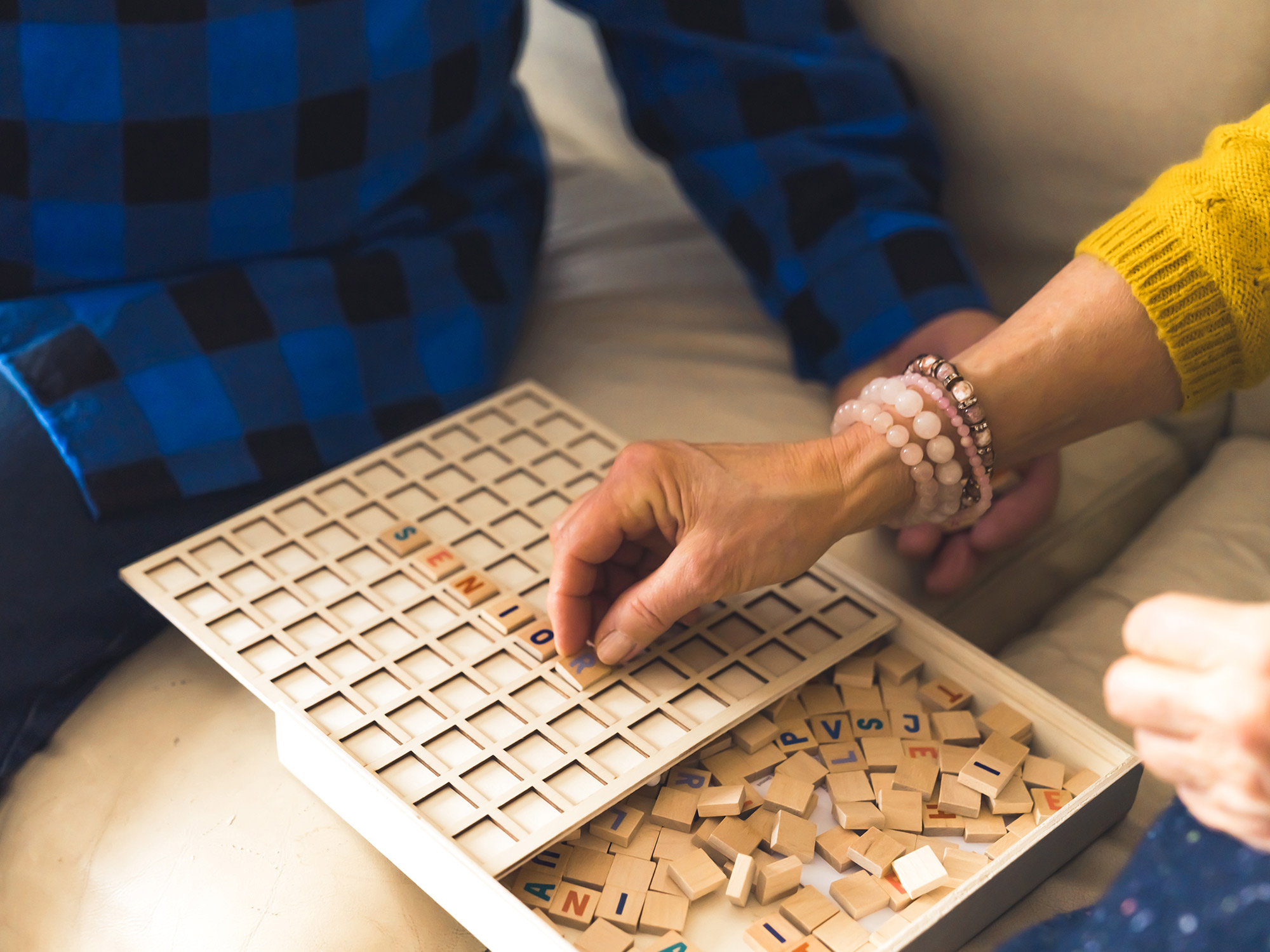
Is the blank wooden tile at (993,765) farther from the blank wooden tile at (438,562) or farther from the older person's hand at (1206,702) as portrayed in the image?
the blank wooden tile at (438,562)

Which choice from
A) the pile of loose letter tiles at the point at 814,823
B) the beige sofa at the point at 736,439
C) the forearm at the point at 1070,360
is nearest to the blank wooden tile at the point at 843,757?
the pile of loose letter tiles at the point at 814,823

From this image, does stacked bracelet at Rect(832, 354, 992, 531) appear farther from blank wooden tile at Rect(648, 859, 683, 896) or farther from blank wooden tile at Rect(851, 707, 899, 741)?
blank wooden tile at Rect(648, 859, 683, 896)

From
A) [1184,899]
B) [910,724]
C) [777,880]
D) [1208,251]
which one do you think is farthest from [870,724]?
[1208,251]

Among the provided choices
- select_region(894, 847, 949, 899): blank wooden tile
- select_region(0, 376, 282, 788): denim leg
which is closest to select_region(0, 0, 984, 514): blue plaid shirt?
select_region(0, 376, 282, 788): denim leg

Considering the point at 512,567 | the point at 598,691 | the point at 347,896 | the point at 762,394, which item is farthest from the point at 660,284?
the point at 347,896

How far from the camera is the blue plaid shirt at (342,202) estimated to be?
0.74 meters

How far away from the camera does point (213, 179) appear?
782 millimetres

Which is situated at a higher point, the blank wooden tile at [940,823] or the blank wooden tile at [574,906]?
the blank wooden tile at [940,823]

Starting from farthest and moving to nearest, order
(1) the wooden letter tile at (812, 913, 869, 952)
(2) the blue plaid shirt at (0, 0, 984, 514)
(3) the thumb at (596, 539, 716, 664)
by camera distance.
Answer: (2) the blue plaid shirt at (0, 0, 984, 514) → (3) the thumb at (596, 539, 716, 664) → (1) the wooden letter tile at (812, 913, 869, 952)

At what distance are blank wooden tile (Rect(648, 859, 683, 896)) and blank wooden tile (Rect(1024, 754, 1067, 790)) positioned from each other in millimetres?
199

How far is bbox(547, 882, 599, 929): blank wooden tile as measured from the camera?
0.56m

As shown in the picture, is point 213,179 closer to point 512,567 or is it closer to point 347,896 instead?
point 512,567

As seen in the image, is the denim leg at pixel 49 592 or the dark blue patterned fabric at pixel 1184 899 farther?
the denim leg at pixel 49 592

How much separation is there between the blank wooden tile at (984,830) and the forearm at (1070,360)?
24 cm
